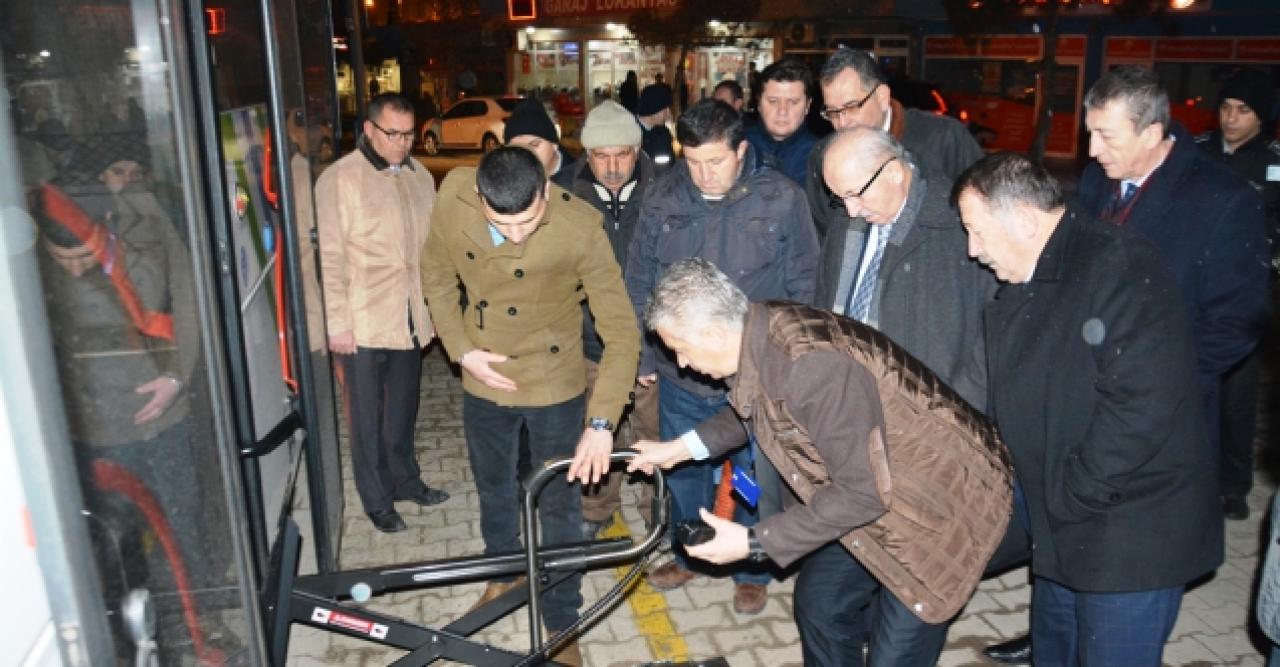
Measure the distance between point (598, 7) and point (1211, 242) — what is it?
27.5 meters

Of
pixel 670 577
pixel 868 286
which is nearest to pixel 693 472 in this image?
pixel 670 577

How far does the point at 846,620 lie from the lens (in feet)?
10.3

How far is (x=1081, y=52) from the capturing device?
2262 centimetres

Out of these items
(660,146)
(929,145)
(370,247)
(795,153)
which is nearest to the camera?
(370,247)

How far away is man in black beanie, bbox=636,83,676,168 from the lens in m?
5.86

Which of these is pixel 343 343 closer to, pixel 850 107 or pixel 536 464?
pixel 536 464

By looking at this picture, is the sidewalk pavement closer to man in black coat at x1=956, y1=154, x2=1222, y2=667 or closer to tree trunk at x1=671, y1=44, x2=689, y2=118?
man in black coat at x1=956, y1=154, x2=1222, y2=667

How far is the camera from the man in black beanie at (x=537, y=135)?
15.8 ft

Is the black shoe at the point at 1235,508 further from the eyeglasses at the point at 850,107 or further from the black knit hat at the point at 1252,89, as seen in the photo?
the eyeglasses at the point at 850,107

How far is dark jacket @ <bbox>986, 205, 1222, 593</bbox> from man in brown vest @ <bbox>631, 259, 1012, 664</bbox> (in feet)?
0.61

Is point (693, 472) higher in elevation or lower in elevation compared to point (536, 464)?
lower

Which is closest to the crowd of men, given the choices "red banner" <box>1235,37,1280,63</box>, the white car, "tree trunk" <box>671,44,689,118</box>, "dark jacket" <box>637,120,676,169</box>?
"dark jacket" <box>637,120,676,169</box>

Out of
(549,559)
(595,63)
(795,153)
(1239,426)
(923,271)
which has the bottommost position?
(1239,426)

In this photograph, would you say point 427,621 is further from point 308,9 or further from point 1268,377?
point 1268,377
